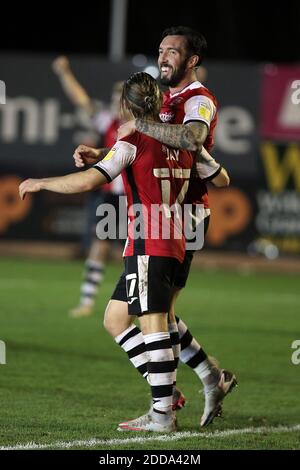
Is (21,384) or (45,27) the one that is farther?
(45,27)

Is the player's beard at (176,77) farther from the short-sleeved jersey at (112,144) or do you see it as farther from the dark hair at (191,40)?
the short-sleeved jersey at (112,144)

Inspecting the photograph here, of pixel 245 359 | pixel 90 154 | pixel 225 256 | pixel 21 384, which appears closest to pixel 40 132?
pixel 225 256

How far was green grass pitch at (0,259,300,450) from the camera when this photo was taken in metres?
7.38

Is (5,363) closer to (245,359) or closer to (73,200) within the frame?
(245,359)

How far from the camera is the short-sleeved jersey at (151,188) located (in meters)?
7.34

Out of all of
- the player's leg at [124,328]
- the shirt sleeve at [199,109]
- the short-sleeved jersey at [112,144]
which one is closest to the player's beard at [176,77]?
the shirt sleeve at [199,109]

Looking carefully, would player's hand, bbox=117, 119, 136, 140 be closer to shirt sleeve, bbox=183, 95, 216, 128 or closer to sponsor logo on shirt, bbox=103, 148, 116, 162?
sponsor logo on shirt, bbox=103, 148, 116, 162

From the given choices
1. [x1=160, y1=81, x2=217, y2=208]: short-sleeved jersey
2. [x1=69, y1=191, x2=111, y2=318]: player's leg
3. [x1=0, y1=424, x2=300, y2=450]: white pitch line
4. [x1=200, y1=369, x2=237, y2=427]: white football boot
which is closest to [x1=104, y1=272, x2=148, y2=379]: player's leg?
[x1=200, y1=369, x2=237, y2=427]: white football boot

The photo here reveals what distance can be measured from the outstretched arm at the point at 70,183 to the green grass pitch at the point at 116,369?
1.55 metres

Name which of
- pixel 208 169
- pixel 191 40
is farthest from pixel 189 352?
pixel 191 40

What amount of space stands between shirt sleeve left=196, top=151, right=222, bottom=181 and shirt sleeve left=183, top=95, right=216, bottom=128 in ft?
1.05

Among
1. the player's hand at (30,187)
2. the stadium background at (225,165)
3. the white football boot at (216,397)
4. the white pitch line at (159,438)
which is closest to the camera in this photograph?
the white pitch line at (159,438)

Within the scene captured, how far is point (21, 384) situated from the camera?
9.07 meters

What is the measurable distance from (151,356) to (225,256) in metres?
14.0
